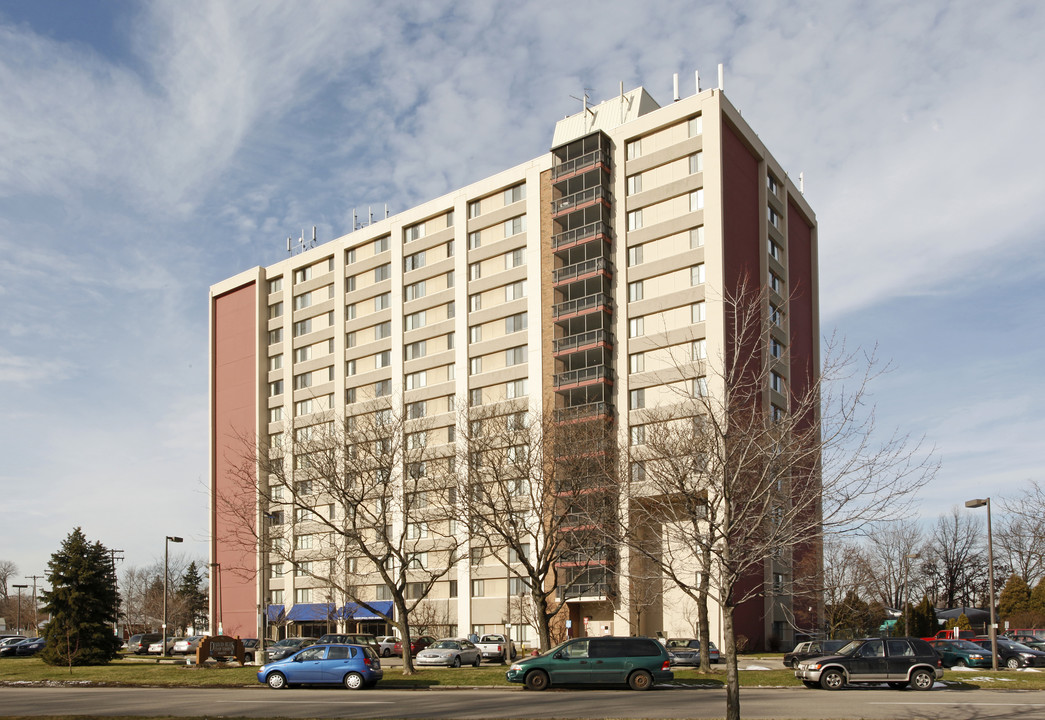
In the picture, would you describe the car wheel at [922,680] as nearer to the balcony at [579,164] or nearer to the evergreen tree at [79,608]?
the evergreen tree at [79,608]

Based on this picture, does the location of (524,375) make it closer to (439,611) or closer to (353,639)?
(439,611)

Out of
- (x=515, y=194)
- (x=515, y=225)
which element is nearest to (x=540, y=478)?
(x=515, y=225)

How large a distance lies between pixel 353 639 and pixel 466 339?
28.7m

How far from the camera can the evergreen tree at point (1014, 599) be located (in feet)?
277

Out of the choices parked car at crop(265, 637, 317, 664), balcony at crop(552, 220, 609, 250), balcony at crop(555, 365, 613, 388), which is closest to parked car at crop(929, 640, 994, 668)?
balcony at crop(555, 365, 613, 388)

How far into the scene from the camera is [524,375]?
6794cm

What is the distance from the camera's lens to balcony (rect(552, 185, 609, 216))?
213 ft

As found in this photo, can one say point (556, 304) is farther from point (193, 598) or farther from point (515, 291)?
point (193, 598)

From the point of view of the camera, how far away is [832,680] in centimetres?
2947

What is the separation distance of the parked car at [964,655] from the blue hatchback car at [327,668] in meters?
25.8

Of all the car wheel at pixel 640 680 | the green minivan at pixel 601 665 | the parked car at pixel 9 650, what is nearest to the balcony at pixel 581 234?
the green minivan at pixel 601 665

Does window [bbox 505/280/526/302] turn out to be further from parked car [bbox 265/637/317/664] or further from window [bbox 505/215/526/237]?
parked car [bbox 265/637/317/664]

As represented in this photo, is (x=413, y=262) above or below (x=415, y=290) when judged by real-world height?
above

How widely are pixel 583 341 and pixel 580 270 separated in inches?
204
